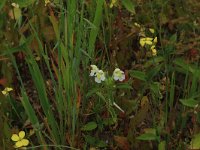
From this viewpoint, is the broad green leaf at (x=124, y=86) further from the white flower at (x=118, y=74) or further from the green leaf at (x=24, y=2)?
the green leaf at (x=24, y=2)

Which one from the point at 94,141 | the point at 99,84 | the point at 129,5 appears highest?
the point at 129,5

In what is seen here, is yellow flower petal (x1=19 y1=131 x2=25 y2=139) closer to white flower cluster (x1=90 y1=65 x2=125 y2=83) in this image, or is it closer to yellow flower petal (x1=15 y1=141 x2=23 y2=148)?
yellow flower petal (x1=15 y1=141 x2=23 y2=148)

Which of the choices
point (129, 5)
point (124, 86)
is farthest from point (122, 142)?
point (129, 5)

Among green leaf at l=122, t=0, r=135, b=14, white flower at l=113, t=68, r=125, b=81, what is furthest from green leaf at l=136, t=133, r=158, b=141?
green leaf at l=122, t=0, r=135, b=14

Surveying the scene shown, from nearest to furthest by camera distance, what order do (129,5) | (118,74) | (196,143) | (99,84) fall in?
1. (196,143)
2. (118,74)
3. (99,84)
4. (129,5)

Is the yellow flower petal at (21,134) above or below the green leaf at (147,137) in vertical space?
above

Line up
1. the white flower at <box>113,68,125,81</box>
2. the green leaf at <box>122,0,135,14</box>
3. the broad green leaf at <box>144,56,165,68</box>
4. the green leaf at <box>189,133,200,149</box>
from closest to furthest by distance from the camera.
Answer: the green leaf at <box>189,133,200,149</box> < the white flower at <box>113,68,125,81</box> < the broad green leaf at <box>144,56,165,68</box> < the green leaf at <box>122,0,135,14</box>

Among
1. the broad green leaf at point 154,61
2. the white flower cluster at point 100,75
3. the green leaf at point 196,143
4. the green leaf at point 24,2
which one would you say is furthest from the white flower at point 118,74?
the green leaf at point 24,2

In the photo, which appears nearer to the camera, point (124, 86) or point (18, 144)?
point (18, 144)

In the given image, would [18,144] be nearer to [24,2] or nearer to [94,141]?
[94,141]
